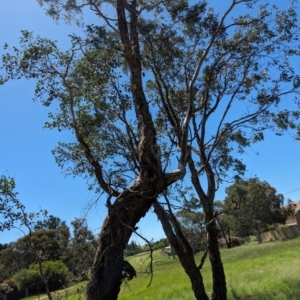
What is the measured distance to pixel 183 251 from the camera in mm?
9609

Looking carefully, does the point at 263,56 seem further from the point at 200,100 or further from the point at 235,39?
the point at 200,100

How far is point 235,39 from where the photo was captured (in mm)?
11227

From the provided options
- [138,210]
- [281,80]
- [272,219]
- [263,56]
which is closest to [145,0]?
[263,56]

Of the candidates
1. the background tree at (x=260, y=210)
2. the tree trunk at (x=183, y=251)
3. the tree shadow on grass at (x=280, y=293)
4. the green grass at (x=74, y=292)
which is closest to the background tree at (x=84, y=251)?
the green grass at (x=74, y=292)

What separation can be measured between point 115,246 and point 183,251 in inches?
166

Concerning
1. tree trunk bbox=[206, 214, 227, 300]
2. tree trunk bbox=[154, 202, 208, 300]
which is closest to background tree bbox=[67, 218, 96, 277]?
tree trunk bbox=[154, 202, 208, 300]

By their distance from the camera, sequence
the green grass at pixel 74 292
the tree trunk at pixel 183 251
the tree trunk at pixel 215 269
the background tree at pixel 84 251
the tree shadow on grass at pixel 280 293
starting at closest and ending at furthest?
the green grass at pixel 74 292, the background tree at pixel 84 251, the tree trunk at pixel 183 251, the tree shadow on grass at pixel 280 293, the tree trunk at pixel 215 269

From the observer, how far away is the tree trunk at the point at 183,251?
928cm

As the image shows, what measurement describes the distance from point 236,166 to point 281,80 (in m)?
2.77

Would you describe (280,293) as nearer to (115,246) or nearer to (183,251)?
(183,251)

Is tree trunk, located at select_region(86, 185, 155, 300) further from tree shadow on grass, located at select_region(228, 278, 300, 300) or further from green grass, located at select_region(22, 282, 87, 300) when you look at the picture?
tree shadow on grass, located at select_region(228, 278, 300, 300)

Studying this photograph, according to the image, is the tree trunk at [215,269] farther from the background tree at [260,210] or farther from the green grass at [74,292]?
the background tree at [260,210]

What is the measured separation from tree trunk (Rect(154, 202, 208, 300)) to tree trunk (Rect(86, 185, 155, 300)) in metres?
3.07

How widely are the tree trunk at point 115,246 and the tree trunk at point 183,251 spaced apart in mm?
3068
